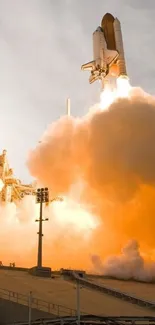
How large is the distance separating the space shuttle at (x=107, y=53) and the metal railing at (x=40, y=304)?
3285cm

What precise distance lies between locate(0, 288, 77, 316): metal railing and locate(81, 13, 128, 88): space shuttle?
32852mm

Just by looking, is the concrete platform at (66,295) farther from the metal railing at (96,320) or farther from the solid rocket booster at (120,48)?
the solid rocket booster at (120,48)

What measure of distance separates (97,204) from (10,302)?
25.2 m

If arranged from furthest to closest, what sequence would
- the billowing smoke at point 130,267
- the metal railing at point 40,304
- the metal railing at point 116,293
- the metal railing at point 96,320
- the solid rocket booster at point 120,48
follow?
the solid rocket booster at point 120,48
the billowing smoke at point 130,267
the metal railing at point 116,293
the metal railing at point 40,304
the metal railing at point 96,320

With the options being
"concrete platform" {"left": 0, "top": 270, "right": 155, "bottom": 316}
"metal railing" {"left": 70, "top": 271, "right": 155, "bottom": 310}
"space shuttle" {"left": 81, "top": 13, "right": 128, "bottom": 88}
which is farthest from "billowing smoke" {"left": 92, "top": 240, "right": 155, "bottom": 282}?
"space shuttle" {"left": 81, "top": 13, "right": 128, "bottom": 88}

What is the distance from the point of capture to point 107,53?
53031 millimetres

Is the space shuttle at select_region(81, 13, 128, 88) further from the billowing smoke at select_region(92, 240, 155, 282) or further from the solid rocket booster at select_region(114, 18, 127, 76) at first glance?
A: the billowing smoke at select_region(92, 240, 155, 282)

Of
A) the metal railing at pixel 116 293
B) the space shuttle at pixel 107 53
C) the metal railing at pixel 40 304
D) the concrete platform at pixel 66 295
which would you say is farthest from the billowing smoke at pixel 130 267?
the space shuttle at pixel 107 53

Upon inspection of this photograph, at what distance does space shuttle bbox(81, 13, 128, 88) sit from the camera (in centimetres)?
5284

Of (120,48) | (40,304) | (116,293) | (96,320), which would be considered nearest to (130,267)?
(116,293)

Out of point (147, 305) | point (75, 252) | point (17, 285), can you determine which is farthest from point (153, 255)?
point (17, 285)

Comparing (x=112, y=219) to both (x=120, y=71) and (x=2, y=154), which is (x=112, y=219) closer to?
(x=120, y=71)

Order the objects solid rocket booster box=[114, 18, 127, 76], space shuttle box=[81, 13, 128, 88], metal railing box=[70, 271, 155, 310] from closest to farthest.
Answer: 1. metal railing box=[70, 271, 155, 310]
2. solid rocket booster box=[114, 18, 127, 76]
3. space shuttle box=[81, 13, 128, 88]

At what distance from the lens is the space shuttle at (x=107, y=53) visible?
173ft
